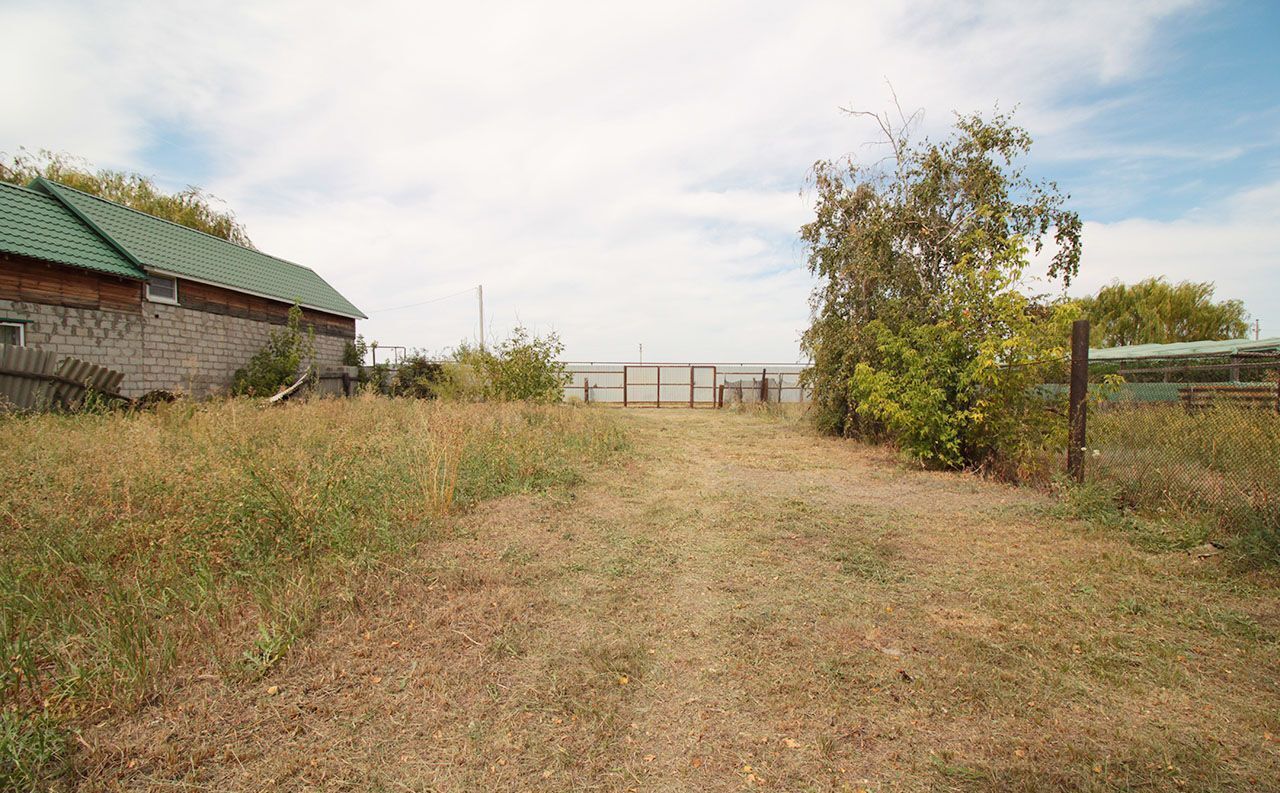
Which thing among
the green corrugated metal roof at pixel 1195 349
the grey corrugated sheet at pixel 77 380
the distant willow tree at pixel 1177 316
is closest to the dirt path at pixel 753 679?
the grey corrugated sheet at pixel 77 380

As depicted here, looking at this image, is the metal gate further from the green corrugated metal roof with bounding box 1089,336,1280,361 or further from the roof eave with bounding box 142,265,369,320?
the green corrugated metal roof with bounding box 1089,336,1280,361

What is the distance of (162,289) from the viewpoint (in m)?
13.2

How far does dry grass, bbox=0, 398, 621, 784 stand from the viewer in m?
2.46

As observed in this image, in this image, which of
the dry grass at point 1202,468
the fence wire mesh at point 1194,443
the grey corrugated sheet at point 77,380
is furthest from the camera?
the grey corrugated sheet at point 77,380

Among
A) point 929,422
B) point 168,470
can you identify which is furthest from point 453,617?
point 929,422

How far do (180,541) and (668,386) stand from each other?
72.5ft

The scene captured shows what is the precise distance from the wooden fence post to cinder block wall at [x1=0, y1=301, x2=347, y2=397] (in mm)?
12283

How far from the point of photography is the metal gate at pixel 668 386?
980 inches

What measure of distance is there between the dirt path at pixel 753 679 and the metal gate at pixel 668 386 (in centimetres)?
2033

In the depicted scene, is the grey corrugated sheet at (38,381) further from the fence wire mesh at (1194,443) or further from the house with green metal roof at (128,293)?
the fence wire mesh at (1194,443)

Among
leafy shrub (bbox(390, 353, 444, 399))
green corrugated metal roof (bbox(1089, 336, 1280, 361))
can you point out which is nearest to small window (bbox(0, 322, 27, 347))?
leafy shrub (bbox(390, 353, 444, 399))

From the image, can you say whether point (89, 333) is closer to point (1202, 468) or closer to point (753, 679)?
point (753, 679)

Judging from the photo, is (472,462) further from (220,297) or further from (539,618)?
(220,297)

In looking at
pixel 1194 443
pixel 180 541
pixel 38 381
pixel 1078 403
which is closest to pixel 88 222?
pixel 38 381
